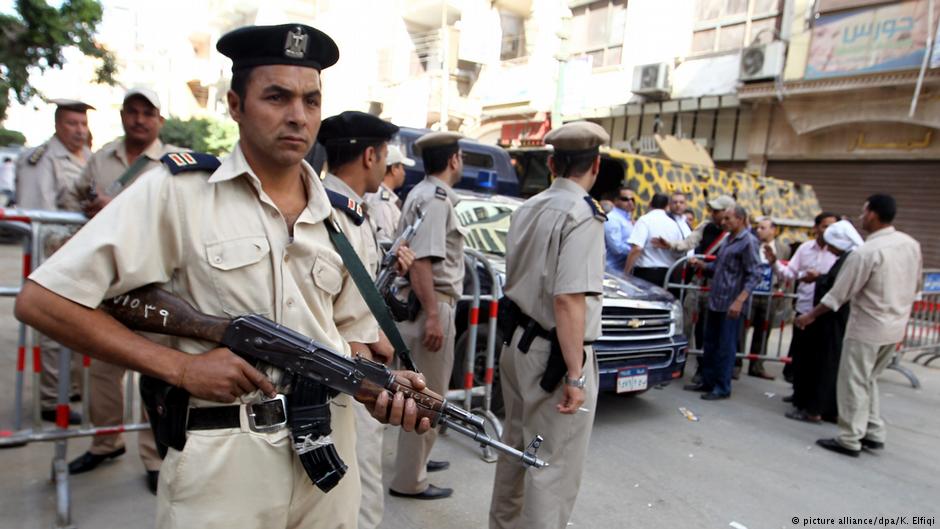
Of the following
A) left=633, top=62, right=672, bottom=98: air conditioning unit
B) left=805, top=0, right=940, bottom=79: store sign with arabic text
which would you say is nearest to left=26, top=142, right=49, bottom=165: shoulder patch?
left=805, top=0, right=940, bottom=79: store sign with arabic text

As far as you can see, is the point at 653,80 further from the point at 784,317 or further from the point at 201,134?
the point at 201,134

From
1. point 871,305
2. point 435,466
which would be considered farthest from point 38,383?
point 871,305

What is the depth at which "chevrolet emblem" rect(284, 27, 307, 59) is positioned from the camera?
1.46 metres

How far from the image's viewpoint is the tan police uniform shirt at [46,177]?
410 cm

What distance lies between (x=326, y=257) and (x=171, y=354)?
1.45ft

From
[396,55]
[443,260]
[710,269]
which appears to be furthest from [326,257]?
[396,55]

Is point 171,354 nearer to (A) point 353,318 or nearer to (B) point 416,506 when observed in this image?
(A) point 353,318

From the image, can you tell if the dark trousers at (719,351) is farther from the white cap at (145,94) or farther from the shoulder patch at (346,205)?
the white cap at (145,94)

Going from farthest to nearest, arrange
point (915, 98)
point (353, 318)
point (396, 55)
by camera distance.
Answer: point (396, 55), point (915, 98), point (353, 318)

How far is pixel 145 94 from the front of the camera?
3354mm

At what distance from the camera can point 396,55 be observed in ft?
86.0

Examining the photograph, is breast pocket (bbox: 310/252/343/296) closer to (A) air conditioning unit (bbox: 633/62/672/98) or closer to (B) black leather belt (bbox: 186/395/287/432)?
(B) black leather belt (bbox: 186/395/287/432)

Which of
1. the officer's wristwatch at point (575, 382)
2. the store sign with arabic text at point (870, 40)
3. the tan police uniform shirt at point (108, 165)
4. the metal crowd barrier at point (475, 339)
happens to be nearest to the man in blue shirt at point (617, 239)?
the metal crowd barrier at point (475, 339)

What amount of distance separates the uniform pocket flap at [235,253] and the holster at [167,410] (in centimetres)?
30
